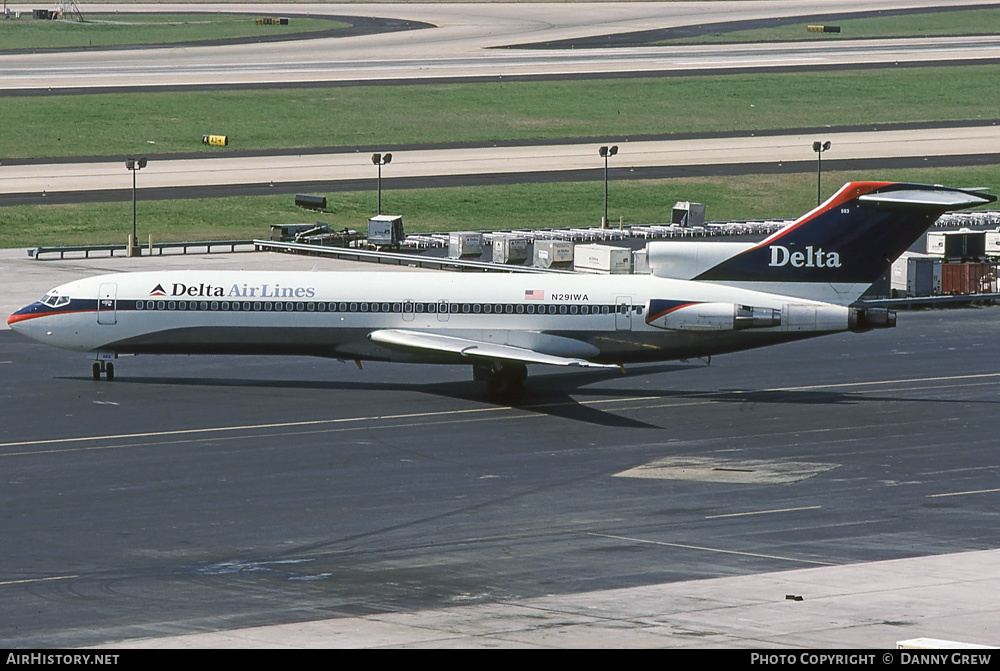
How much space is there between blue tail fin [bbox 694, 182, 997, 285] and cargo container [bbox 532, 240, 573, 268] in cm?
3356

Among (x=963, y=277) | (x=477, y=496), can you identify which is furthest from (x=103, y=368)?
(x=963, y=277)

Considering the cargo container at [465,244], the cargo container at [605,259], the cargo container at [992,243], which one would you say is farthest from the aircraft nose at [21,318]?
the cargo container at [992,243]

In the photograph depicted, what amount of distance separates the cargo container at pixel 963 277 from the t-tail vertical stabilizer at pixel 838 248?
28.1 m

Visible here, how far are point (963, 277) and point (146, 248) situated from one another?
4368 cm

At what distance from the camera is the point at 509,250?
8944cm

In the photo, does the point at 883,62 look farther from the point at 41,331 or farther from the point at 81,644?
the point at 81,644

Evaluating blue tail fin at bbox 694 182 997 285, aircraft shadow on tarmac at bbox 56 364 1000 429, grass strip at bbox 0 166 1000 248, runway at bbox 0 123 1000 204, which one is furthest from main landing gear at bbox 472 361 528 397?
runway at bbox 0 123 1000 204

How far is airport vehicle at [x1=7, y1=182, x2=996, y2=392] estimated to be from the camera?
5244 centimetres

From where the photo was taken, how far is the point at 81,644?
88.6 ft

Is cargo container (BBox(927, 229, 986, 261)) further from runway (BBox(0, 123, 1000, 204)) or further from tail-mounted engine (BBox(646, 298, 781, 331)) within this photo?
runway (BBox(0, 123, 1000, 204))

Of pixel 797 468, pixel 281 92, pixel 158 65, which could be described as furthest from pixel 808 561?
pixel 158 65

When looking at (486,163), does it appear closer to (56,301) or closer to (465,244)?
(465,244)

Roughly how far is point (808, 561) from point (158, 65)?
131 metres

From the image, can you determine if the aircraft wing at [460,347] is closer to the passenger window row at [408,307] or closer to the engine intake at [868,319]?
the passenger window row at [408,307]
